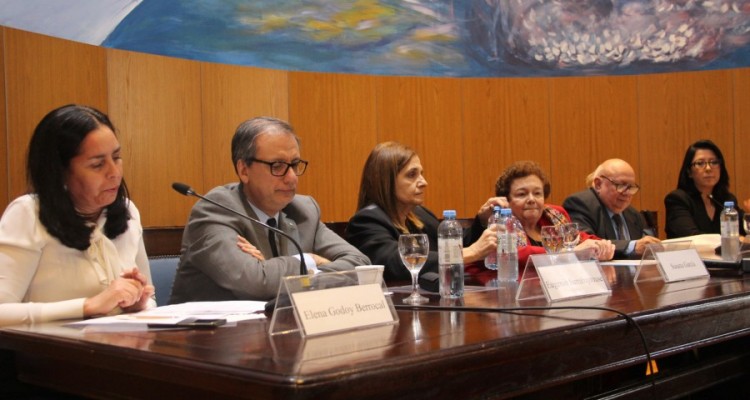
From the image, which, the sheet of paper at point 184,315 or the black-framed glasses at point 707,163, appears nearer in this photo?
the sheet of paper at point 184,315

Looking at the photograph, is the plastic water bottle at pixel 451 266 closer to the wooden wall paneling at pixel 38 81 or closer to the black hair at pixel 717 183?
the wooden wall paneling at pixel 38 81

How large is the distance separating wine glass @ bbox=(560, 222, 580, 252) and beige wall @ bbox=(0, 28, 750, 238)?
2870 mm

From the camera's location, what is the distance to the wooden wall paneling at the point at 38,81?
424cm

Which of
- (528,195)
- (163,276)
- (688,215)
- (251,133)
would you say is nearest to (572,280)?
(251,133)

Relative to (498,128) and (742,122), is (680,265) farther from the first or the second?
(742,122)

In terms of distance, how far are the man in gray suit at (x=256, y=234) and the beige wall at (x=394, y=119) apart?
234 cm

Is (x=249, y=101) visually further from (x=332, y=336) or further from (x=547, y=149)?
(x=332, y=336)

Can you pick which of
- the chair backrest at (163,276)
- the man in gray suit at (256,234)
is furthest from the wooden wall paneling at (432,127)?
the chair backrest at (163,276)

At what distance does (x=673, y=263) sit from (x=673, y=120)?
15.4 ft

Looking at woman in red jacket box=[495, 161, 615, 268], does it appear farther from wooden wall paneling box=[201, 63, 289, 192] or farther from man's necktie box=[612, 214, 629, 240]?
wooden wall paneling box=[201, 63, 289, 192]

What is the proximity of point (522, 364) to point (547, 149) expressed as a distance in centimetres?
552

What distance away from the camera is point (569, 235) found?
3.04 m

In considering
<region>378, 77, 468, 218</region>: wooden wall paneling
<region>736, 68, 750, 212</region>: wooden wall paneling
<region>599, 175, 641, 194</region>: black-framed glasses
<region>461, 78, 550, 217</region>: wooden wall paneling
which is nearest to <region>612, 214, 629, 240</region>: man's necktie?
<region>599, 175, 641, 194</region>: black-framed glasses

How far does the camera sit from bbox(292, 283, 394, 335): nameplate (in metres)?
1.30
